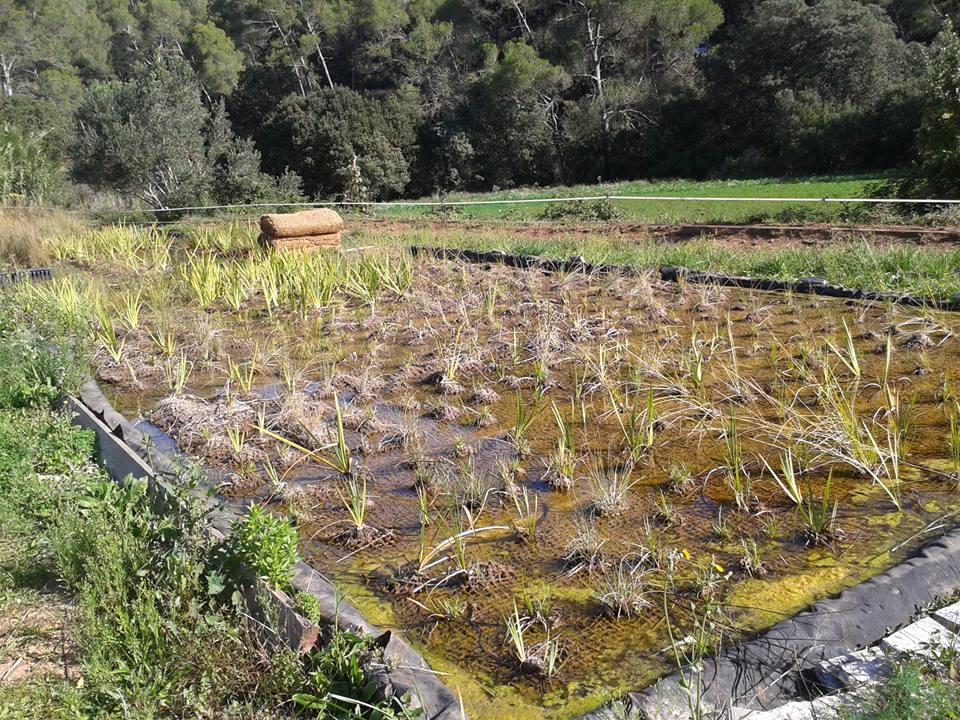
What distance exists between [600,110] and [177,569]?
32.2 m

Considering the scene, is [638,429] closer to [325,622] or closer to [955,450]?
[955,450]

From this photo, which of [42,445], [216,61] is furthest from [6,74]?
[42,445]

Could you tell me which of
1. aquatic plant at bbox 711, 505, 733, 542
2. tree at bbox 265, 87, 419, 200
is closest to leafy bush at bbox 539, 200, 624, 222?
aquatic plant at bbox 711, 505, 733, 542

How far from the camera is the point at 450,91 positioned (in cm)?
3550

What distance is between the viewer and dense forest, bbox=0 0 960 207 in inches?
860

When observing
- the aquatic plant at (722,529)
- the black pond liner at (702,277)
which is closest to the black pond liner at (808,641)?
the aquatic plant at (722,529)

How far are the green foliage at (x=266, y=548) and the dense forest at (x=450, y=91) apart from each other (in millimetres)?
16894

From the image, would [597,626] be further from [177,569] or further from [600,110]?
[600,110]

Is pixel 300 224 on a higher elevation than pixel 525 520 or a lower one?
higher

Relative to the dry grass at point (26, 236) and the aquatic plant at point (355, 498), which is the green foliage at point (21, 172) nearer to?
the dry grass at point (26, 236)

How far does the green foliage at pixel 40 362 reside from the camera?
4535 millimetres

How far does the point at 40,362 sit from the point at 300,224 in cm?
532

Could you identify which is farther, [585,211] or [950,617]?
[585,211]

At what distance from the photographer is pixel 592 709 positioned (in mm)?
2082
